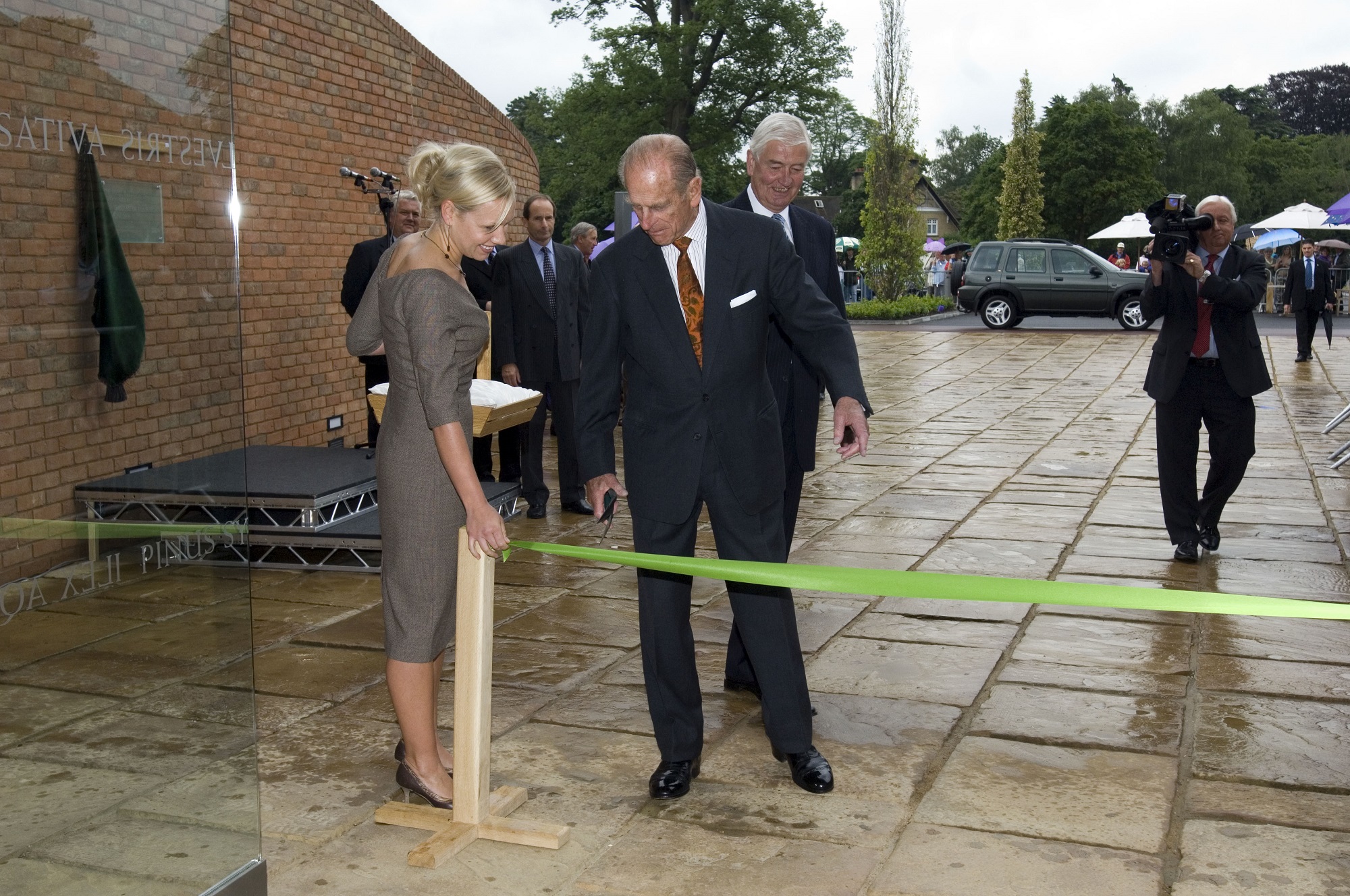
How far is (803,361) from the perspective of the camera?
4156 millimetres

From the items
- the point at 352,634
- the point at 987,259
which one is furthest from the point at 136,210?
the point at 987,259

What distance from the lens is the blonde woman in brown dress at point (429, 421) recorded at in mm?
3098

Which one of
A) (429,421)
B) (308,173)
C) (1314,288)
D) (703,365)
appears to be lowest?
(429,421)

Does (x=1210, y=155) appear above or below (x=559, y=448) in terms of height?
above

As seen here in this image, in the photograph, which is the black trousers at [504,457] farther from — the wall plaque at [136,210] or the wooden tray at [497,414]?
the wall plaque at [136,210]

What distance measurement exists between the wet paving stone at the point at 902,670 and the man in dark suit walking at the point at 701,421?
0.88 m

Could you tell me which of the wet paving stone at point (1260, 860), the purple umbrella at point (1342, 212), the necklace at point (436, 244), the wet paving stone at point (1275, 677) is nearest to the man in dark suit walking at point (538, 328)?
the wet paving stone at point (1275, 677)

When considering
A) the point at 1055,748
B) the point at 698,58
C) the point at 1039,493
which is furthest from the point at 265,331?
the point at 698,58

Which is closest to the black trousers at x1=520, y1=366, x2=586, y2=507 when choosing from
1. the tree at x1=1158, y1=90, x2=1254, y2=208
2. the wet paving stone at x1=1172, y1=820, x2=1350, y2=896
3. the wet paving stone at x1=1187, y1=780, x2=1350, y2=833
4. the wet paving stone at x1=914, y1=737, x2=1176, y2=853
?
the wet paving stone at x1=914, y1=737, x2=1176, y2=853

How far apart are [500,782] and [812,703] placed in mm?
1176

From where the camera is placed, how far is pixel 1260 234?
32312mm

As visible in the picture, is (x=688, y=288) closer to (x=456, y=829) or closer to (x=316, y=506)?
(x=456, y=829)

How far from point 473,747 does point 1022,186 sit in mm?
37757

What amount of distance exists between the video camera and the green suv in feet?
54.4
